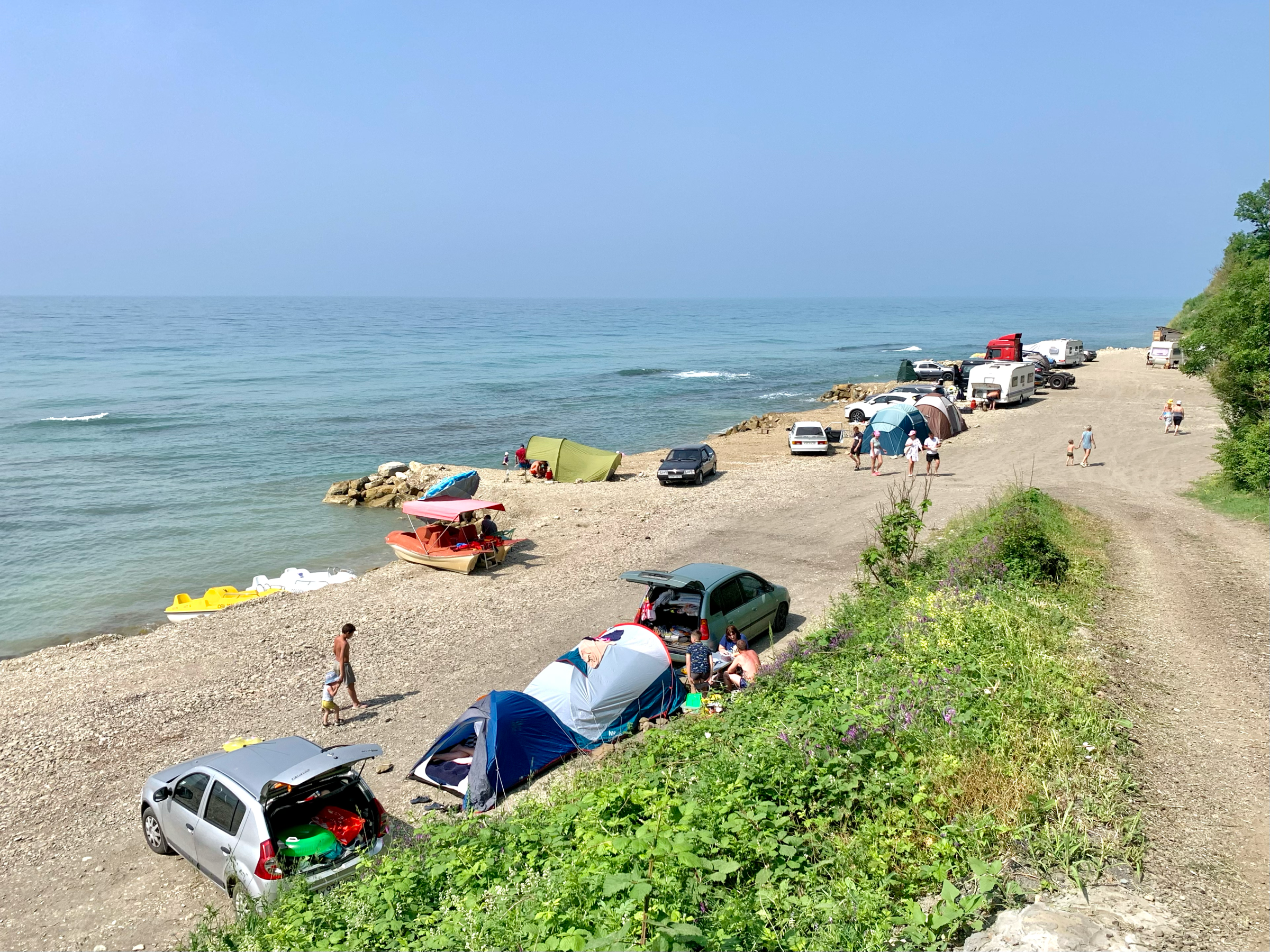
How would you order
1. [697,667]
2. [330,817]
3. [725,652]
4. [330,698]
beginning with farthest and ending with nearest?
[330,698], [725,652], [697,667], [330,817]

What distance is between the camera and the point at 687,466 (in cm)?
2781

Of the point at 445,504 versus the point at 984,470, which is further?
the point at 984,470

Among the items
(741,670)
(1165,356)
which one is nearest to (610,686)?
(741,670)

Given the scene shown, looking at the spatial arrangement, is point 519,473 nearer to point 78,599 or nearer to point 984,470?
point 78,599

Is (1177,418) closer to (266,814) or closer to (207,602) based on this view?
(207,602)

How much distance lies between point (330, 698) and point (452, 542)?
8532 mm

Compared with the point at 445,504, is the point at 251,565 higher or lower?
lower

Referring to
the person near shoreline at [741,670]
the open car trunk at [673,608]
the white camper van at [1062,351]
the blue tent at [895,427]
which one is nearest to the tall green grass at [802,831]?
the person near shoreline at [741,670]

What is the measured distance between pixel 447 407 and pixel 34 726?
4387 centimetres

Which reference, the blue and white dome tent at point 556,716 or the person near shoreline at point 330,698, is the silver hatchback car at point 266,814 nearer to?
the blue and white dome tent at point 556,716

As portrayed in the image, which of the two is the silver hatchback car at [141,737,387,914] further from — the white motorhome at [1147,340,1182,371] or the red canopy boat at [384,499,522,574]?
the white motorhome at [1147,340,1182,371]

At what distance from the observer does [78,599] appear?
2103 centimetres

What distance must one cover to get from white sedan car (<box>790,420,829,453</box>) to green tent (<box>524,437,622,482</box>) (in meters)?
7.13

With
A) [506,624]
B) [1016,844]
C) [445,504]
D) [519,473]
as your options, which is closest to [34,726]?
[506,624]
